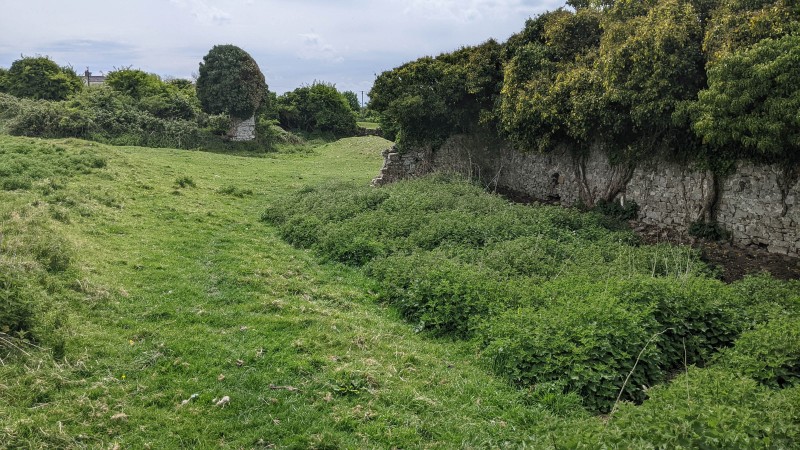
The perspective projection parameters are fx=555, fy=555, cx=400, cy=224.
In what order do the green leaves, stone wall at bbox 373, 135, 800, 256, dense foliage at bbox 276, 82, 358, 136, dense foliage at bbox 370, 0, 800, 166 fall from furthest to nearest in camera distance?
dense foliage at bbox 276, 82, 358, 136 < stone wall at bbox 373, 135, 800, 256 < dense foliage at bbox 370, 0, 800, 166 < the green leaves

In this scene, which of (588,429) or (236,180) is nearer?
(588,429)

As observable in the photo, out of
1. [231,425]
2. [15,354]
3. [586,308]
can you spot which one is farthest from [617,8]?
[15,354]

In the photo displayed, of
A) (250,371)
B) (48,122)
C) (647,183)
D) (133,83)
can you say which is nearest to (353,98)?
(133,83)

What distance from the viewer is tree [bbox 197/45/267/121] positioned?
119ft

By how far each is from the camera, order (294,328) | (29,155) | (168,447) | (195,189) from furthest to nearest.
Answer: (195,189), (29,155), (294,328), (168,447)

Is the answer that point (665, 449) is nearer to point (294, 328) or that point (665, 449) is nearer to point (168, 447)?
point (168, 447)

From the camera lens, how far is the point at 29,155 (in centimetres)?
1780

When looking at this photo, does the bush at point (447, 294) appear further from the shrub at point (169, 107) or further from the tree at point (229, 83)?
the shrub at point (169, 107)

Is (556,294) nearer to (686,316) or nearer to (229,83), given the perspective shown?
(686,316)

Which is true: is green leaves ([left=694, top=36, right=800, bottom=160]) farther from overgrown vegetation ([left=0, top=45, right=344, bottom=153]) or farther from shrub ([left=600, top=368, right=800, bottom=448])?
overgrown vegetation ([left=0, top=45, right=344, bottom=153])

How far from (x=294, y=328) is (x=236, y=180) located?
52.3 ft

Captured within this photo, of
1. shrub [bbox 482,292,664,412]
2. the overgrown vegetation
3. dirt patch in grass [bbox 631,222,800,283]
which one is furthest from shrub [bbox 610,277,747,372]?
the overgrown vegetation

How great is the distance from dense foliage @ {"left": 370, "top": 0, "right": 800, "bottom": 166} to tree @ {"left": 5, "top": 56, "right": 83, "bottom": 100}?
29.0 metres

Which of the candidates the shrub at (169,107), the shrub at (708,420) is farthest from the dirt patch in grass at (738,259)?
the shrub at (169,107)
